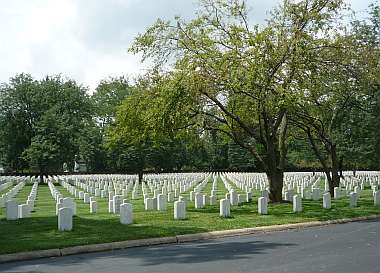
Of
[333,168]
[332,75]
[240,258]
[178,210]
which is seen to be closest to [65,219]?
[178,210]

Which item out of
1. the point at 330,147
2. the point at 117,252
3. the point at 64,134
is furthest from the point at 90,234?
the point at 64,134

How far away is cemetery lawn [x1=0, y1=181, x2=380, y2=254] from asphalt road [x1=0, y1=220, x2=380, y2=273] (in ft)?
3.54

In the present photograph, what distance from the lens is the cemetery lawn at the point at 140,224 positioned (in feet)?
38.6

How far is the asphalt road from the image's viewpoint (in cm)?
888

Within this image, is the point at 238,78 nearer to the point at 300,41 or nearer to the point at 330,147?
the point at 300,41

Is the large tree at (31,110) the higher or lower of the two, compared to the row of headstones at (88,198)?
higher

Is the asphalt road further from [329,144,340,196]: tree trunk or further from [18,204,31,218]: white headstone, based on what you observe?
[329,144,340,196]: tree trunk

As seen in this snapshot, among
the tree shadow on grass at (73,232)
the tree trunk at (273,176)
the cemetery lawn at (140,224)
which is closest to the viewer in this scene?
the tree shadow on grass at (73,232)

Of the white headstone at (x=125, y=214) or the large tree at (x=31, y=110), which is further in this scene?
the large tree at (x=31, y=110)

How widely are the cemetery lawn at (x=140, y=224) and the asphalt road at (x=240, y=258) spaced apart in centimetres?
108

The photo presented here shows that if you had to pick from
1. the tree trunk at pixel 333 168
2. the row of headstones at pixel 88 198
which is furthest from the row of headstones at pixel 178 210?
the tree trunk at pixel 333 168

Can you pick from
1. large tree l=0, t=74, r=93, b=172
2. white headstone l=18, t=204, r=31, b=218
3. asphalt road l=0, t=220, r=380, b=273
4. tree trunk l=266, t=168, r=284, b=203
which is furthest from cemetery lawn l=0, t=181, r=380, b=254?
large tree l=0, t=74, r=93, b=172

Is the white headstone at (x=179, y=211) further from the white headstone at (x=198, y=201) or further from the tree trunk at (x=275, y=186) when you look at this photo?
the tree trunk at (x=275, y=186)

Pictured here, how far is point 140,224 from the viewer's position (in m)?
14.4
